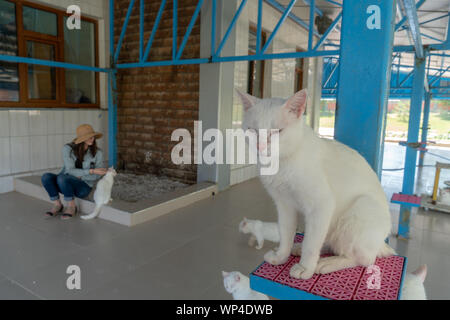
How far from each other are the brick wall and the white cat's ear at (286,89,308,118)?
4.12 m

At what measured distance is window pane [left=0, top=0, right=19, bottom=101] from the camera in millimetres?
4211

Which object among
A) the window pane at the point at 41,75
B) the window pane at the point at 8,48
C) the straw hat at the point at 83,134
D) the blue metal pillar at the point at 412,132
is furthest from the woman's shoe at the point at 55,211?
the blue metal pillar at the point at 412,132

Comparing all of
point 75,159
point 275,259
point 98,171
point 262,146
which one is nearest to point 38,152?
point 75,159

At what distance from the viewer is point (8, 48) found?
14.0 ft

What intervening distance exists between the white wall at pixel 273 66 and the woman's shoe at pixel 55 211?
2.67 m

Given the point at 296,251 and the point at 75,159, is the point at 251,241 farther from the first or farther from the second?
the point at 75,159

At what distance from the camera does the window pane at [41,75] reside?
4621mm

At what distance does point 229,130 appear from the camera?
498 centimetres

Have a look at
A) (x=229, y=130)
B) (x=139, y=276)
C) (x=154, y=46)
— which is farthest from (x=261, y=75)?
(x=139, y=276)

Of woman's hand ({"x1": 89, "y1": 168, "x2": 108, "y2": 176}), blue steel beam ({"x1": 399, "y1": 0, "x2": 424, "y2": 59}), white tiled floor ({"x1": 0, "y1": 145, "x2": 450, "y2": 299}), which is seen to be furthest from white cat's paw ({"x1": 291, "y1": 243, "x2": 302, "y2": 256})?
woman's hand ({"x1": 89, "y1": 168, "x2": 108, "y2": 176})

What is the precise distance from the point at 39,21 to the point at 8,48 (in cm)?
71

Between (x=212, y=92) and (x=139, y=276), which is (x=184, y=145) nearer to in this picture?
(x=212, y=92)

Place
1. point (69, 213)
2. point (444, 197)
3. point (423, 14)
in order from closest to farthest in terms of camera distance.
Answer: point (69, 213)
point (444, 197)
point (423, 14)
